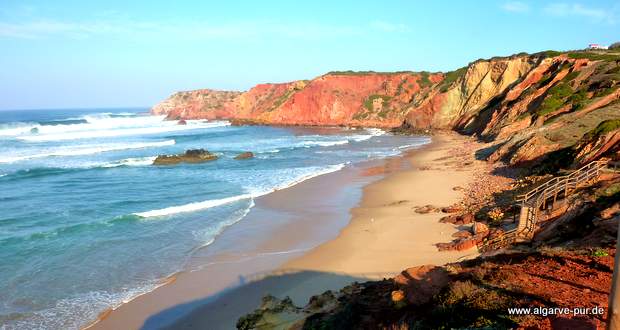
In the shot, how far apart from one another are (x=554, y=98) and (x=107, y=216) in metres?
34.0

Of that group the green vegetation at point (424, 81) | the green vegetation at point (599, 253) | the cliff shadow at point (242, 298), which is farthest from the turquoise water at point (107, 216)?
the green vegetation at point (424, 81)

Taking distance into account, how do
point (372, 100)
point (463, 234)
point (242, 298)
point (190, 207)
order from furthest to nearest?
point (372, 100)
point (190, 207)
point (463, 234)
point (242, 298)

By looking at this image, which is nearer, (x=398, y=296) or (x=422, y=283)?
(x=398, y=296)

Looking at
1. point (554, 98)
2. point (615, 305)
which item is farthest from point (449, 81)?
point (615, 305)

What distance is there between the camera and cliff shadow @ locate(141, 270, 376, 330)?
1157 cm

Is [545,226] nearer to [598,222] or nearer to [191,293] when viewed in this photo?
[598,222]

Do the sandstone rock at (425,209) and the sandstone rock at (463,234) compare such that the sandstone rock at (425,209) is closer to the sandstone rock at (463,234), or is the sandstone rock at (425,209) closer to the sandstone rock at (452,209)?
the sandstone rock at (452,209)

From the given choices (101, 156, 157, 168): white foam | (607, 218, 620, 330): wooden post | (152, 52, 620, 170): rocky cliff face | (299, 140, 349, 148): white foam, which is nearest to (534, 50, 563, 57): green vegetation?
(152, 52, 620, 170): rocky cliff face

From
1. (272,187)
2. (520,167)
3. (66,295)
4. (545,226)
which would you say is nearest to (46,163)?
(272,187)

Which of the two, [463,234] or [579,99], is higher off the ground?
[579,99]

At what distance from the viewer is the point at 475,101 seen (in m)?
59.9

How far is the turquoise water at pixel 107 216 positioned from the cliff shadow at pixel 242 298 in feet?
6.05

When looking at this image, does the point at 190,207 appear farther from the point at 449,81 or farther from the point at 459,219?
the point at 449,81

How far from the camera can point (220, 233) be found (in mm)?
18719
